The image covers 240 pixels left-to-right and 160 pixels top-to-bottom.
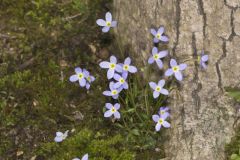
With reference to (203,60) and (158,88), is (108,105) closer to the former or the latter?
(158,88)

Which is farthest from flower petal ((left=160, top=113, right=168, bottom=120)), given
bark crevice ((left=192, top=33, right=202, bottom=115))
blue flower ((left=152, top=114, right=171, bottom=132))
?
bark crevice ((left=192, top=33, right=202, bottom=115))

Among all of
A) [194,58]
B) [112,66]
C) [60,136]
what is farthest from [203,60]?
[60,136]

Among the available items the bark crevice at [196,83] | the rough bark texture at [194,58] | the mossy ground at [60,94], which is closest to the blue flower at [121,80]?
the mossy ground at [60,94]

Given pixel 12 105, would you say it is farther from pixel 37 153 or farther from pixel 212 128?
pixel 212 128

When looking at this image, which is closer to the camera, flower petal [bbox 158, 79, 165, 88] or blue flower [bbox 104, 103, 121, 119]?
flower petal [bbox 158, 79, 165, 88]

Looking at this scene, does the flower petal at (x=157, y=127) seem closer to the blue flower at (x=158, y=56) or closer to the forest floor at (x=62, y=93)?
the forest floor at (x=62, y=93)

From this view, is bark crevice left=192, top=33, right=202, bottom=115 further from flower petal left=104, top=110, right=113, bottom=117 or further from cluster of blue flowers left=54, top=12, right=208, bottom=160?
flower petal left=104, top=110, right=113, bottom=117

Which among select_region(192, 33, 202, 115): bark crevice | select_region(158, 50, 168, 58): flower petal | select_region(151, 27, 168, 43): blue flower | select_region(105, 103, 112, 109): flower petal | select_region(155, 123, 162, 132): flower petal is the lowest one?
select_region(155, 123, 162, 132): flower petal
